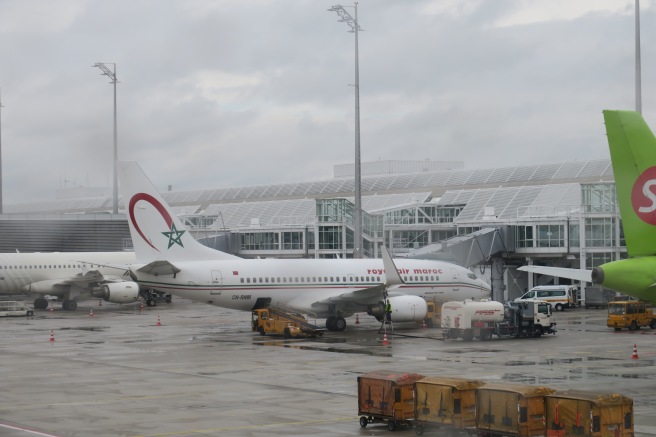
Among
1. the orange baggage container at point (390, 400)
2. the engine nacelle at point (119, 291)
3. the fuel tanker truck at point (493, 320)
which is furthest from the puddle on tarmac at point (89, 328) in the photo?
the orange baggage container at point (390, 400)

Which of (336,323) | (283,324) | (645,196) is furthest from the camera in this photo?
(336,323)

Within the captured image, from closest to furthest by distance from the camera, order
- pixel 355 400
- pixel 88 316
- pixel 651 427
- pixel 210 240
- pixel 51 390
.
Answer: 1. pixel 651 427
2. pixel 355 400
3. pixel 51 390
4. pixel 88 316
5. pixel 210 240

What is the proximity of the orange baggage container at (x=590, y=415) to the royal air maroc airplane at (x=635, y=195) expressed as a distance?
17.9 ft

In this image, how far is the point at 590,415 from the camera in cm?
1986

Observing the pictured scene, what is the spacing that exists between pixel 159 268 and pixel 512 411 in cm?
3116

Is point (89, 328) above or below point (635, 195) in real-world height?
below

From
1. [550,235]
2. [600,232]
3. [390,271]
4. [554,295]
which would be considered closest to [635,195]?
[390,271]

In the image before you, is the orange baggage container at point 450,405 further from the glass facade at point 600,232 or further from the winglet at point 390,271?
the glass facade at point 600,232

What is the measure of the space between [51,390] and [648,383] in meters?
19.0

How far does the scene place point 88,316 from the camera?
67125 mm

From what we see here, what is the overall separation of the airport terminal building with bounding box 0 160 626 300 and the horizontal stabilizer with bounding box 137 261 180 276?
2709cm

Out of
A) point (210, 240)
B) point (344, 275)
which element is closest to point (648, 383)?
point (344, 275)

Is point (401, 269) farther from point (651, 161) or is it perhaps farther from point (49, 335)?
point (651, 161)

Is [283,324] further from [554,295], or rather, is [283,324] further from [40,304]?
[40,304]
